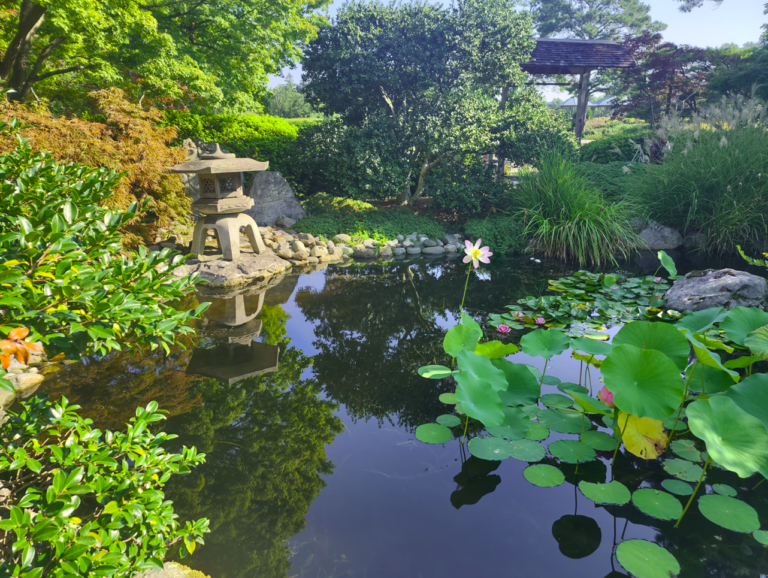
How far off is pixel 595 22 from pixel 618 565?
28313 millimetres

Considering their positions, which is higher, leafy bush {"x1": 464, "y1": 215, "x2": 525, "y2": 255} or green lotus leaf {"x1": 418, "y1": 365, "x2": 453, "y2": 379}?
leafy bush {"x1": 464, "y1": 215, "x2": 525, "y2": 255}

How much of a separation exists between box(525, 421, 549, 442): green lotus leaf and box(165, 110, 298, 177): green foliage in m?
7.50

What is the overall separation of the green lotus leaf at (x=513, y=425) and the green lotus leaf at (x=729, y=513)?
0.75 metres

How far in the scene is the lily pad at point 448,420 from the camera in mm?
2451

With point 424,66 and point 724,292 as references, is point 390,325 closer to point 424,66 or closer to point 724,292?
point 724,292

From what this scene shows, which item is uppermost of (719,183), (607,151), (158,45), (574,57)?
(574,57)

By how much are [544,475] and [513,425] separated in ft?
0.99

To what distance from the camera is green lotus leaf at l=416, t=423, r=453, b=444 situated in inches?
91.0

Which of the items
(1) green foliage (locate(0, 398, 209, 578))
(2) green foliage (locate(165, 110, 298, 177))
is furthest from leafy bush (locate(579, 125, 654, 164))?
(1) green foliage (locate(0, 398, 209, 578))

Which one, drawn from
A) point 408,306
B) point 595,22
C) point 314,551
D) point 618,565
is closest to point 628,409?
point 618,565

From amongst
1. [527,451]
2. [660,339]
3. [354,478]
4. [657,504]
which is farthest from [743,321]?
[354,478]

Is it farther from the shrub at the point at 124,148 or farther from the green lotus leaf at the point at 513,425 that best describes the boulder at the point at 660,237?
the shrub at the point at 124,148

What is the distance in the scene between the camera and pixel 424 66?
762 centimetres

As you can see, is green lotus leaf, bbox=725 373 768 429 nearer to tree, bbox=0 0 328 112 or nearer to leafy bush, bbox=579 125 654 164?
tree, bbox=0 0 328 112
